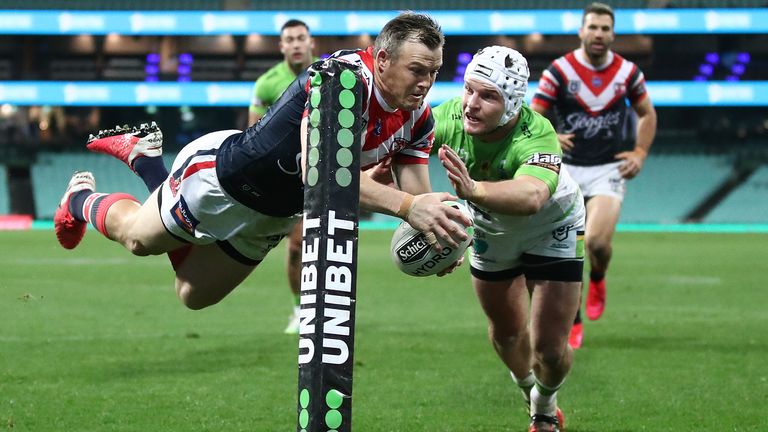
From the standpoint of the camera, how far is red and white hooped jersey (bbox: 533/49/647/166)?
376 inches

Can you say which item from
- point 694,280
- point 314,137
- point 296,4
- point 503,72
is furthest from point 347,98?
point 296,4

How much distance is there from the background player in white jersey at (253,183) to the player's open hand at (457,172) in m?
0.14

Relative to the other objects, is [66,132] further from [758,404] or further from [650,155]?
[758,404]

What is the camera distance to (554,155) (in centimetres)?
543

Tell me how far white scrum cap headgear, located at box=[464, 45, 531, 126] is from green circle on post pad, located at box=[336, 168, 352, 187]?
1774 millimetres

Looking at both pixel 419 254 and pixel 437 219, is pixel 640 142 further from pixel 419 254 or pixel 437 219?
pixel 437 219

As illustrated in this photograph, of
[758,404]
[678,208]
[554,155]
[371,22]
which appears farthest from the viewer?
[678,208]

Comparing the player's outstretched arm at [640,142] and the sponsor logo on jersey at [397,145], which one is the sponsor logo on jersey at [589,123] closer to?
the player's outstretched arm at [640,142]

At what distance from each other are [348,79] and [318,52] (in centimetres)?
2740

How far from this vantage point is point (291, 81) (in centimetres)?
948

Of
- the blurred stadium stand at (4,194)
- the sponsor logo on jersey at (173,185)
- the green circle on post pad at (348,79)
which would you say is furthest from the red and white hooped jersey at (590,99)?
the blurred stadium stand at (4,194)

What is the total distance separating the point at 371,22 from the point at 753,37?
10.8 m

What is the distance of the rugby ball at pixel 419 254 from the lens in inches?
179

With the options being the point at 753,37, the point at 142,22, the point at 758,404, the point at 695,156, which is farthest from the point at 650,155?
the point at 758,404
